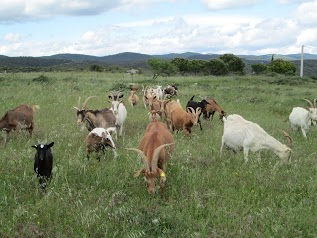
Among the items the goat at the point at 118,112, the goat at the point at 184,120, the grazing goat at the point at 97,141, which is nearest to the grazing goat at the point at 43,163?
the grazing goat at the point at 97,141

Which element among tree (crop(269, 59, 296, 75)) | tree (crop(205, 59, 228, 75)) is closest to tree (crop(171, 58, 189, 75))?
tree (crop(205, 59, 228, 75))

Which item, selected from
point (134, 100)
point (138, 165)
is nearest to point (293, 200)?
point (138, 165)

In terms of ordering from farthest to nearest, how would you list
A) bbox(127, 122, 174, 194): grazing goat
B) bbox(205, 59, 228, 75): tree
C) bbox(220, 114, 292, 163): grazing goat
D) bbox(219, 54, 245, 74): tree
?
bbox(219, 54, 245, 74): tree, bbox(205, 59, 228, 75): tree, bbox(220, 114, 292, 163): grazing goat, bbox(127, 122, 174, 194): grazing goat

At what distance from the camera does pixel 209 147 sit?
12.5 metres

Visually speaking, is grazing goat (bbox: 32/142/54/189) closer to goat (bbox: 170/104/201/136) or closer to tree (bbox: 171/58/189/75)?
goat (bbox: 170/104/201/136)

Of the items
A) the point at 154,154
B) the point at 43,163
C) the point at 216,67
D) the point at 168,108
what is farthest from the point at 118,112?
the point at 216,67

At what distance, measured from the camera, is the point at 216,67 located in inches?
3287

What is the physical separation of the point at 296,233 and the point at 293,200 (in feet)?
4.69

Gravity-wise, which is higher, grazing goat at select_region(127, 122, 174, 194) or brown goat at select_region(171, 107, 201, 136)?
grazing goat at select_region(127, 122, 174, 194)

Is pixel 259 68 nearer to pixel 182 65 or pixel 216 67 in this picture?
pixel 216 67

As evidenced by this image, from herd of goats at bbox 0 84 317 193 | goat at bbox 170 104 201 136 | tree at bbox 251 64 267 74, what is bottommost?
tree at bbox 251 64 267 74

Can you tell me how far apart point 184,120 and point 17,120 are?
5.86 metres

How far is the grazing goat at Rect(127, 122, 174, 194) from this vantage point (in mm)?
7758

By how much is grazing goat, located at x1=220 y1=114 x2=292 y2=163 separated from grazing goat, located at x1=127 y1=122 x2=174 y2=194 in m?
1.91
